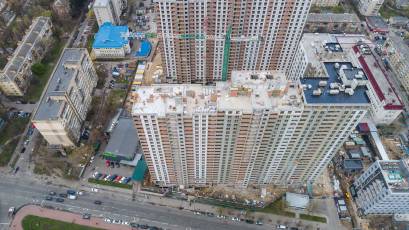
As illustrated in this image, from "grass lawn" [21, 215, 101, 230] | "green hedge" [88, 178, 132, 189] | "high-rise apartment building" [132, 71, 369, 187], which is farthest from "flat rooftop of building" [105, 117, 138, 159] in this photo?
"grass lawn" [21, 215, 101, 230]

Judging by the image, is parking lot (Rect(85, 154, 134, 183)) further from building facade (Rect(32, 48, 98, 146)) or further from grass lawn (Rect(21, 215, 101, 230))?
grass lawn (Rect(21, 215, 101, 230))

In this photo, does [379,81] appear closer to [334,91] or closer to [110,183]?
[334,91]

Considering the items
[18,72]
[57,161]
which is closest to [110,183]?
[57,161]

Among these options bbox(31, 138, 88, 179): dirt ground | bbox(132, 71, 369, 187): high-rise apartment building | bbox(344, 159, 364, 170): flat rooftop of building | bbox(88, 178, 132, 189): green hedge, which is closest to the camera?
bbox(132, 71, 369, 187): high-rise apartment building

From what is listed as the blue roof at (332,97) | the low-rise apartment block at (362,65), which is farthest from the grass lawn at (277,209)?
the blue roof at (332,97)

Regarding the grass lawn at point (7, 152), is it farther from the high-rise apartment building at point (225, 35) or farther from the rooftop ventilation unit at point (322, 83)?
the rooftop ventilation unit at point (322, 83)
